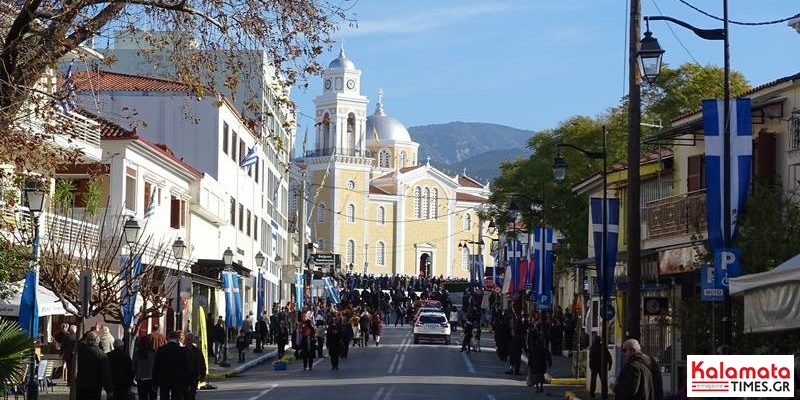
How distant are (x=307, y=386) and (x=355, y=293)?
6569cm

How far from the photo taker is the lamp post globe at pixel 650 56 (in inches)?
967

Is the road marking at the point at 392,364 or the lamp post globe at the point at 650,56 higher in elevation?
the lamp post globe at the point at 650,56

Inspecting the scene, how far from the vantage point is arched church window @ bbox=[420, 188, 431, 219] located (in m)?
179

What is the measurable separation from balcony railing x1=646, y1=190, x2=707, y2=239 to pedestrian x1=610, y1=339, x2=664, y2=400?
55.5 ft

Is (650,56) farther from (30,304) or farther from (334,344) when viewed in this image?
(334,344)

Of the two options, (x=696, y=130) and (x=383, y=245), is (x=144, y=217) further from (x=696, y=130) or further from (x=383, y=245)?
(x=383, y=245)

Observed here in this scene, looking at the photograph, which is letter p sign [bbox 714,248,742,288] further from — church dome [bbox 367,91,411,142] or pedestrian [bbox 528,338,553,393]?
church dome [bbox 367,91,411,142]

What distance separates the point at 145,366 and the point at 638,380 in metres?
12.0

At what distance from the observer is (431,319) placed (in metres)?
67.9

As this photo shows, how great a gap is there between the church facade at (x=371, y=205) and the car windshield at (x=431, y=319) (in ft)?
301

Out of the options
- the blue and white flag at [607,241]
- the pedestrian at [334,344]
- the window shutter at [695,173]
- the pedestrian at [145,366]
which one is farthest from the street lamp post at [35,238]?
the pedestrian at [334,344]

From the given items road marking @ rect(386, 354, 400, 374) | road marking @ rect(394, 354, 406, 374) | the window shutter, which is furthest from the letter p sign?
road marking @ rect(386, 354, 400, 374)

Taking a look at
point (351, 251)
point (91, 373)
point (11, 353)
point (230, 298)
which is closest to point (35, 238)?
point (91, 373)

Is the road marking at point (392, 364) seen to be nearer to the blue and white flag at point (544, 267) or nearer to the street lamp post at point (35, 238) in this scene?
the blue and white flag at point (544, 267)
